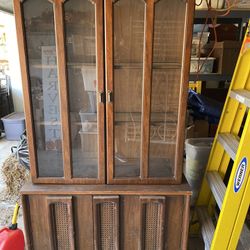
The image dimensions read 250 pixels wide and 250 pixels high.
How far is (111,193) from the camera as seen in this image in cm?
136

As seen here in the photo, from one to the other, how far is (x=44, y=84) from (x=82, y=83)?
20 centimetres

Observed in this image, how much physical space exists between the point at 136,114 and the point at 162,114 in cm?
15

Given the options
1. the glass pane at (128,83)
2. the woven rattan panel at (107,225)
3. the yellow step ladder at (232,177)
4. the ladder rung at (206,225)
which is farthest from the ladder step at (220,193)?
the woven rattan panel at (107,225)

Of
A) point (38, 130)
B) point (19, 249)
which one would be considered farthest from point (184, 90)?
point (19, 249)

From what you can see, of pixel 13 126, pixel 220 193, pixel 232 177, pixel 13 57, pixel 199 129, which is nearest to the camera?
pixel 232 177

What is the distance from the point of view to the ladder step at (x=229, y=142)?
4.24 ft

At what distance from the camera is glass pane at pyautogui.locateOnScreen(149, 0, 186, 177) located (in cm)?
120

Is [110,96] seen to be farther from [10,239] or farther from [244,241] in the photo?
[244,241]

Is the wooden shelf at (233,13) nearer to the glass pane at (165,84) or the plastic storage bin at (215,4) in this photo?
the plastic storage bin at (215,4)

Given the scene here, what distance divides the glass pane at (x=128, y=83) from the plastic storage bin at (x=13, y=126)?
288 cm

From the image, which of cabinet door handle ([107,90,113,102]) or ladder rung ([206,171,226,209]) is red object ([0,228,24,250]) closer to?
cabinet door handle ([107,90,113,102])

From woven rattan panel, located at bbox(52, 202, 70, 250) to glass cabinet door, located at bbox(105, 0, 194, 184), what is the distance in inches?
12.8

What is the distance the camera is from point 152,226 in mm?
1435

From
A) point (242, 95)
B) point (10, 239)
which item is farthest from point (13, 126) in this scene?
point (242, 95)
